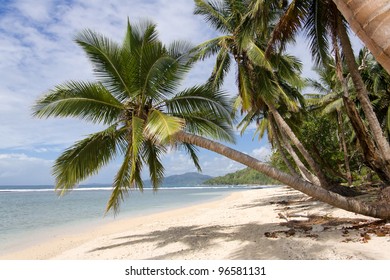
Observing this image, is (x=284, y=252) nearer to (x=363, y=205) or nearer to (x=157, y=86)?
(x=363, y=205)

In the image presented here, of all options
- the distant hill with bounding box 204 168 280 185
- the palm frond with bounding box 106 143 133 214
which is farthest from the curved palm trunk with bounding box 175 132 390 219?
the distant hill with bounding box 204 168 280 185

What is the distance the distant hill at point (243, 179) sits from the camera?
390 feet

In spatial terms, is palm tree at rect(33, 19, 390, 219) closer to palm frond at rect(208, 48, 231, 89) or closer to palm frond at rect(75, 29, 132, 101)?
palm frond at rect(75, 29, 132, 101)

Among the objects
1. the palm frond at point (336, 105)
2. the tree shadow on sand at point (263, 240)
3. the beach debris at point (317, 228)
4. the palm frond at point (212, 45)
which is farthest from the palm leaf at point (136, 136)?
the palm frond at point (336, 105)

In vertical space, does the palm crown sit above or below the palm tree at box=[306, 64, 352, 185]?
below

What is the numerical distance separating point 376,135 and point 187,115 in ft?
15.1

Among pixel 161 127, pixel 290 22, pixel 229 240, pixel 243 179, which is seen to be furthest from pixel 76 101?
pixel 243 179

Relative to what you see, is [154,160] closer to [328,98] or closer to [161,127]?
[161,127]

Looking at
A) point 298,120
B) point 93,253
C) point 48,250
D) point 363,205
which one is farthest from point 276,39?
point 298,120

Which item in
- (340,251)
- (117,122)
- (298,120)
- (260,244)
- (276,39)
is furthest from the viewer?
(298,120)

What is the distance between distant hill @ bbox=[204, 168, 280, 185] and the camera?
119m

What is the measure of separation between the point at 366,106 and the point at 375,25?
6814mm

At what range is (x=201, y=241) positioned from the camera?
7.80 m

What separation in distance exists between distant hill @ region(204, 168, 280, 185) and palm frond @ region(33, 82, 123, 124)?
110m
